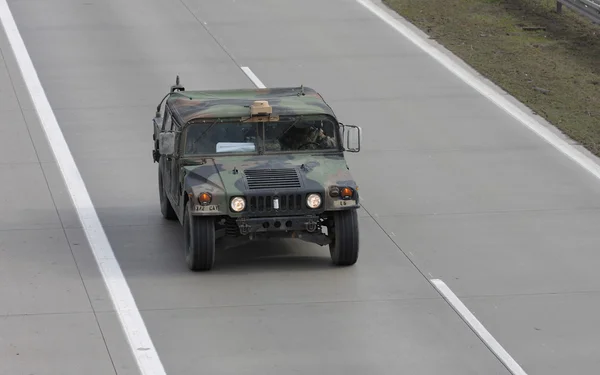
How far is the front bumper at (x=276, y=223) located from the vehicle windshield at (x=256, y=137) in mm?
1192

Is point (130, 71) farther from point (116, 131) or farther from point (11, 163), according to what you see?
point (11, 163)

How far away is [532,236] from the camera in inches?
676

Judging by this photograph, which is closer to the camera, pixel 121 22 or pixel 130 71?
pixel 130 71

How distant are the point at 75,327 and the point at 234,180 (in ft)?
8.22

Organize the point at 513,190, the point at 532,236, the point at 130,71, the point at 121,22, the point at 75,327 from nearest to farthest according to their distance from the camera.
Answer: the point at 75,327 → the point at 532,236 → the point at 513,190 → the point at 130,71 → the point at 121,22

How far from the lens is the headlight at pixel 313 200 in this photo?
589 inches

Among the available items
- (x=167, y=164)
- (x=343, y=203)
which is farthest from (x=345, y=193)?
(x=167, y=164)

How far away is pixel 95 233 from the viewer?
17203 millimetres

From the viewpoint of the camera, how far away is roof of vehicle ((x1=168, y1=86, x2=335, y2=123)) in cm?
1595

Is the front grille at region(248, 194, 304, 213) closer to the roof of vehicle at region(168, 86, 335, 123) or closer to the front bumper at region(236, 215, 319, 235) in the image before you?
the front bumper at region(236, 215, 319, 235)

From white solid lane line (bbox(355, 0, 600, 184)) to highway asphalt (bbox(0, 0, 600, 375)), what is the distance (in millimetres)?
240

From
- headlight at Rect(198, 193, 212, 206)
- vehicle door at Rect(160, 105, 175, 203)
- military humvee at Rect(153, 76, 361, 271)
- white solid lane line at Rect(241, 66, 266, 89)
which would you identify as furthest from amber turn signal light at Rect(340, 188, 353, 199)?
white solid lane line at Rect(241, 66, 266, 89)

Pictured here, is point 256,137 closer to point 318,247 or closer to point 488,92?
point 318,247

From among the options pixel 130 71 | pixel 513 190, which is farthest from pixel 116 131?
pixel 513 190
